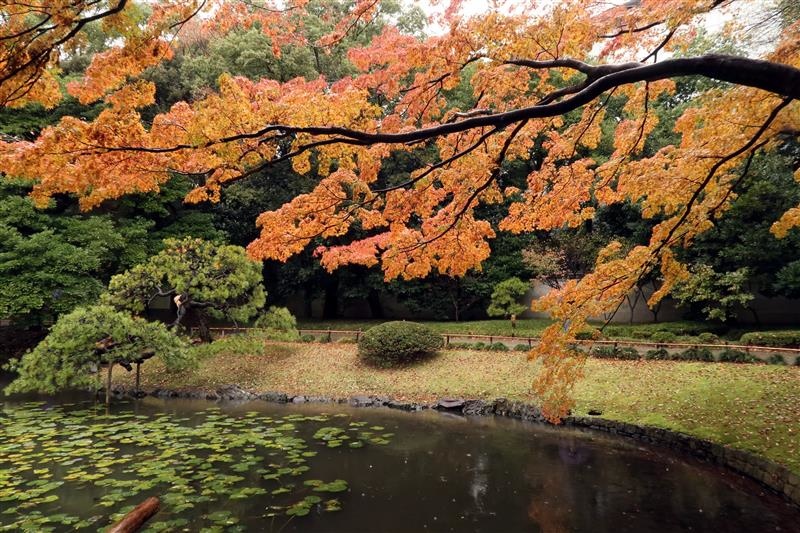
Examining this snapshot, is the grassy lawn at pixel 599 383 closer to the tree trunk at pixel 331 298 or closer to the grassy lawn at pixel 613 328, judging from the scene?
the grassy lawn at pixel 613 328

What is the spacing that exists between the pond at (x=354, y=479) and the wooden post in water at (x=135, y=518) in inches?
49.3

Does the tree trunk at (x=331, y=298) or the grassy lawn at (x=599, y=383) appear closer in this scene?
the grassy lawn at (x=599, y=383)

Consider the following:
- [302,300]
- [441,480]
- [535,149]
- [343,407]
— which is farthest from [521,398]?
[302,300]

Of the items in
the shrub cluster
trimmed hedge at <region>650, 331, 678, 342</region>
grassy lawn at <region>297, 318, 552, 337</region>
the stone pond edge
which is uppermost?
the shrub cluster

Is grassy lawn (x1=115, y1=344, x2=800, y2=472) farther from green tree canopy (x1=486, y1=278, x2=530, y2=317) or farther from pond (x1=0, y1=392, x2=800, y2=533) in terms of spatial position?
green tree canopy (x1=486, y1=278, x2=530, y2=317)

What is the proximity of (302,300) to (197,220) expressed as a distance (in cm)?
806

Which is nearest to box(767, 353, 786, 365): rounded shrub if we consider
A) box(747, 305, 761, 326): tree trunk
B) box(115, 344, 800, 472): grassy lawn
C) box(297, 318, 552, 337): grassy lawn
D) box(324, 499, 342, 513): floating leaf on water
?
box(115, 344, 800, 472): grassy lawn

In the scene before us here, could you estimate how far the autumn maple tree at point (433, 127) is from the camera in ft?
12.7

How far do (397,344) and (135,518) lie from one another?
1087 centimetres

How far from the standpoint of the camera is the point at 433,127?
13.9 feet

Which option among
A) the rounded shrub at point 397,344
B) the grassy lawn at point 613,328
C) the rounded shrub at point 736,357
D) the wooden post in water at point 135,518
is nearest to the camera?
the wooden post in water at point 135,518

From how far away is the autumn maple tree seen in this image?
3.88 meters

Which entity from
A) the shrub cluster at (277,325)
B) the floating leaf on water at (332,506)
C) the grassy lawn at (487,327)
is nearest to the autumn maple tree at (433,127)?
the floating leaf on water at (332,506)

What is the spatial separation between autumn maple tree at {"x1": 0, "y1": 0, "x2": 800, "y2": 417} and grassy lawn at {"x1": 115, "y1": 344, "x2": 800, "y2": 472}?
335 cm
